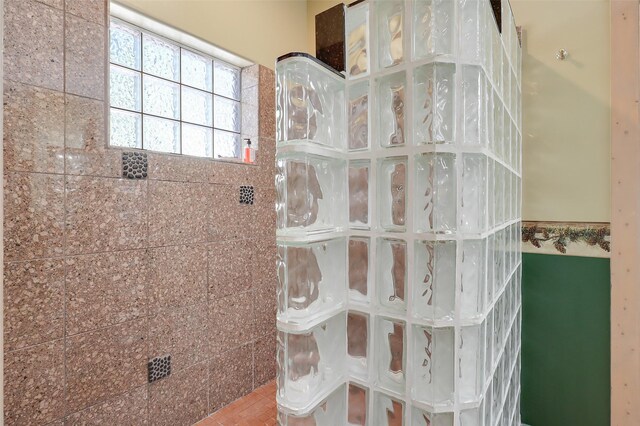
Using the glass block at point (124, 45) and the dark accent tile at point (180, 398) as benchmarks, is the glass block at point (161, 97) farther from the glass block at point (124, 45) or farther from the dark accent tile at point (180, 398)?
the dark accent tile at point (180, 398)

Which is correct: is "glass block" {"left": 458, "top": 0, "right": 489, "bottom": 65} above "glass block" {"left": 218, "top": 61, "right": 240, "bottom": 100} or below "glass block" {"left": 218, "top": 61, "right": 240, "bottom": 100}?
below

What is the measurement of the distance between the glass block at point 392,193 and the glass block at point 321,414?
18.4 inches

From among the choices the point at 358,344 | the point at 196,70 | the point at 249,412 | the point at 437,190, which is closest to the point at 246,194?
the point at 196,70

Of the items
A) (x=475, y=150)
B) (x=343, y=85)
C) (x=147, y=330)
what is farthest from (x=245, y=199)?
(x=475, y=150)

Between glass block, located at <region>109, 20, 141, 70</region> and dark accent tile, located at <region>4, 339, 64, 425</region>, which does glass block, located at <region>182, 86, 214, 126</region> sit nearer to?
glass block, located at <region>109, 20, 141, 70</region>

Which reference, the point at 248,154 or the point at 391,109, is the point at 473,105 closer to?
the point at 391,109

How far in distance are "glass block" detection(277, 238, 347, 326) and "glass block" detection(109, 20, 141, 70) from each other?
145cm

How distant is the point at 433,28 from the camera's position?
78 cm

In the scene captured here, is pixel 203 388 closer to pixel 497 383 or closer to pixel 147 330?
pixel 147 330

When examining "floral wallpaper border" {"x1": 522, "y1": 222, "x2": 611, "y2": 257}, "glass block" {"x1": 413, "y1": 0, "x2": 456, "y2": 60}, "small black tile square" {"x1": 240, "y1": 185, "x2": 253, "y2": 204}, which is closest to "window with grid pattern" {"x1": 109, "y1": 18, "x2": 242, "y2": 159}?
"small black tile square" {"x1": 240, "y1": 185, "x2": 253, "y2": 204}

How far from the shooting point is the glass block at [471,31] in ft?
2.56

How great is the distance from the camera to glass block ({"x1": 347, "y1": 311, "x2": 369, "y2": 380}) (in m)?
0.89

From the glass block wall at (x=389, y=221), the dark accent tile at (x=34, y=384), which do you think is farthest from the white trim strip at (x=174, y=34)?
the dark accent tile at (x=34, y=384)

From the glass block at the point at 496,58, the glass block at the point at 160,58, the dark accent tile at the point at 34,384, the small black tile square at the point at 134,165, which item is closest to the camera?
the glass block at the point at 496,58
